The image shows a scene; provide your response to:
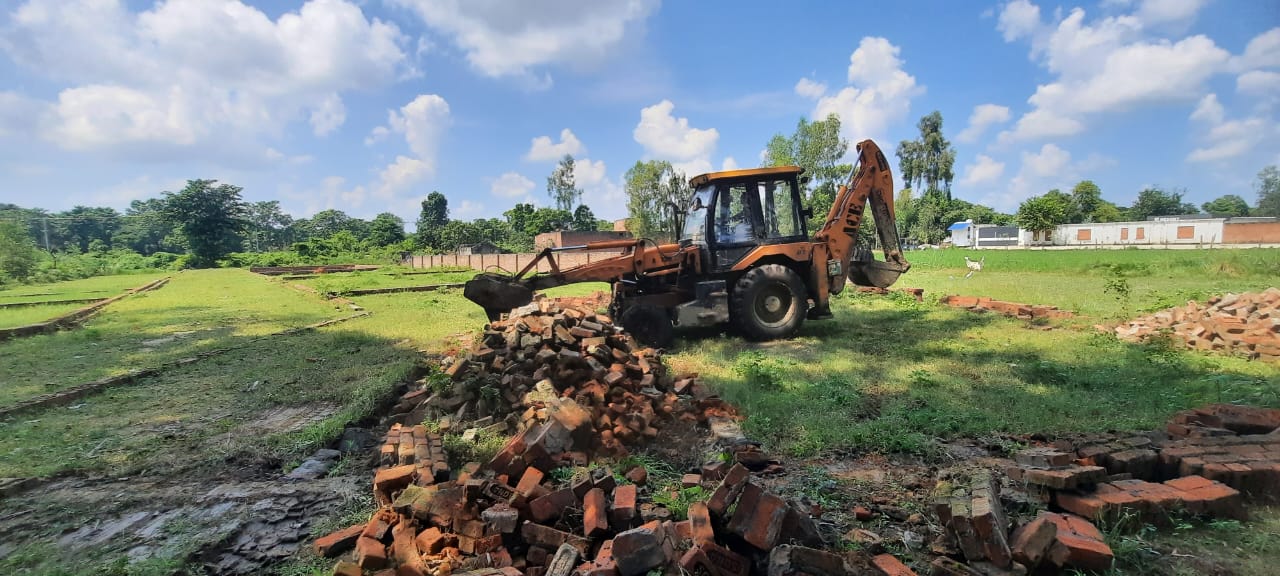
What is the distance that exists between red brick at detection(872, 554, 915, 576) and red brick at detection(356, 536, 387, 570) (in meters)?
2.22

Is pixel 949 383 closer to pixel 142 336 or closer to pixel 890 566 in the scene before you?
pixel 890 566

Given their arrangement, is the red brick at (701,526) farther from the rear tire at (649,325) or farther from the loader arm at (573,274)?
the loader arm at (573,274)

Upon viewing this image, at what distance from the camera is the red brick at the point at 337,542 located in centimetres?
A: 281

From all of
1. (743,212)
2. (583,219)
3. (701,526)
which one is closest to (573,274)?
(743,212)

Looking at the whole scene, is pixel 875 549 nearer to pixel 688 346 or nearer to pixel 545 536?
pixel 545 536

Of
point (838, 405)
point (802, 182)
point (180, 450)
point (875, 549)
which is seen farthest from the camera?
point (802, 182)

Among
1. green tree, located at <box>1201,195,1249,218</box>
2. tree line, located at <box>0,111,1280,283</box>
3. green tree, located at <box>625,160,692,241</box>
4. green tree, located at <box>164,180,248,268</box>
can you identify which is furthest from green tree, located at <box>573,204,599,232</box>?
green tree, located at <box>1201,195,1249,218</box>

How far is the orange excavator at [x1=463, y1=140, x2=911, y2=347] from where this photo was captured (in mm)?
7805

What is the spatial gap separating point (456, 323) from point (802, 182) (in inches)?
270

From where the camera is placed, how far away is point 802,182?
28.5 feet

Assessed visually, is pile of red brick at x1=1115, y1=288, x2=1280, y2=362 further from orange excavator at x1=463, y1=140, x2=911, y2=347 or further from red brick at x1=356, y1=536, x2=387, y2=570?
red brick at x1=356, y1=536, x2=387, y2=570

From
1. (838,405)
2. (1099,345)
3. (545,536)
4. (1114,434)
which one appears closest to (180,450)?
(545,536)

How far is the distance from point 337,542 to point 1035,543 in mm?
3238

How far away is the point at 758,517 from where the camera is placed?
97.0 inches
